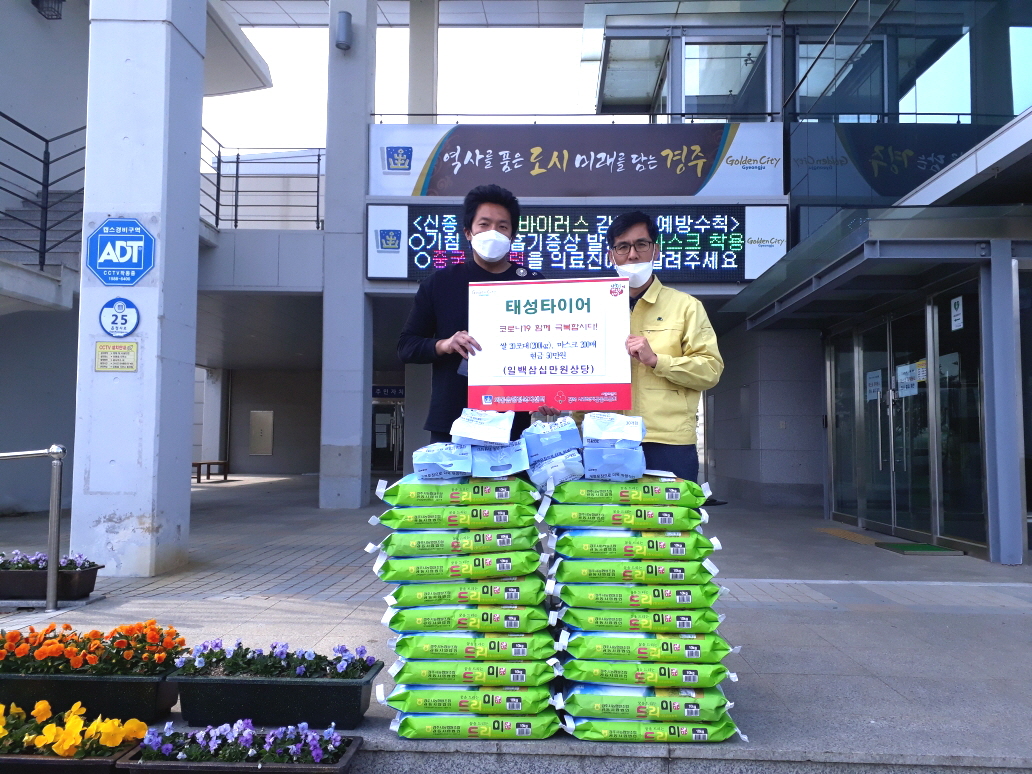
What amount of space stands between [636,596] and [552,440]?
0.66 m

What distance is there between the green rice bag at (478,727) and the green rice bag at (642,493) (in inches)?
32.4

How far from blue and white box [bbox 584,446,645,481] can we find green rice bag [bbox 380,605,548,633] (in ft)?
1.93

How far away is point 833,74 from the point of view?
1053 cm

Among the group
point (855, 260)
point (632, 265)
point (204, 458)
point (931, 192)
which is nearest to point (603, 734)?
point (632, 265)

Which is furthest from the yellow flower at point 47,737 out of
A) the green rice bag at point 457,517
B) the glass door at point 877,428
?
→ the glass door at point 877,428

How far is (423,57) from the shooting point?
14656 millimetres

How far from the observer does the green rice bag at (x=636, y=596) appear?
3004mm

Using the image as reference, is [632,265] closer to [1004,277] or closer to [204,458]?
[1004,277]

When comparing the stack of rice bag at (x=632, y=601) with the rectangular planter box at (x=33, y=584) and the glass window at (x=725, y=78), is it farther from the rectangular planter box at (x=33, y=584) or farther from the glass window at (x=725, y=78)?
the glass window at (x=725, y=78)

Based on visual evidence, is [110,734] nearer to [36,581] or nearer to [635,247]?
[635,247]

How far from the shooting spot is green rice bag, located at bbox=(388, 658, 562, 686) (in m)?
2.96

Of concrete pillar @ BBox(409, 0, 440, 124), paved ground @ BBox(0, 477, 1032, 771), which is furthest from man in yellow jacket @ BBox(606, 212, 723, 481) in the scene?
concrete pillar @ BBox(409, 0, 440, 124)

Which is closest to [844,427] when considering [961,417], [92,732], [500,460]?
[961,417]

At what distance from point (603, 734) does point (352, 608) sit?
115 inches
